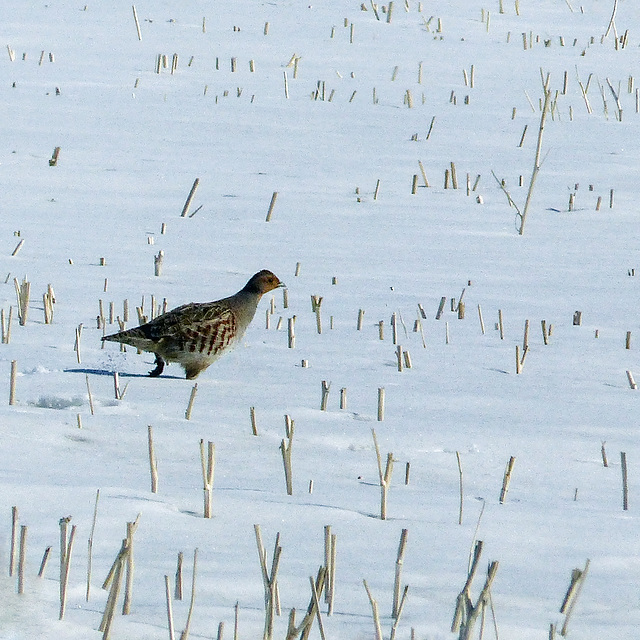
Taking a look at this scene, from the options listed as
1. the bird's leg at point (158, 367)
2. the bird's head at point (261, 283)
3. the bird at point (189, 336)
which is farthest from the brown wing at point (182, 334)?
the bird's head at point (261, 283)

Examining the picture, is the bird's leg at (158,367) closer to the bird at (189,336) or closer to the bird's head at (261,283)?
the bird at (189,336)

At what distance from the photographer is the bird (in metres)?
5.70

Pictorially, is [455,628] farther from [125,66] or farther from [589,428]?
[125,66]

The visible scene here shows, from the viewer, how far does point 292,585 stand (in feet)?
9.92

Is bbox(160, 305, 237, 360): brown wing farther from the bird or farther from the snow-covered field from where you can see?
the snow-covered field

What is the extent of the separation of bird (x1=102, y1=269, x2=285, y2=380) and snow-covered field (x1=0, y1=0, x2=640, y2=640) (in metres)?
0.15

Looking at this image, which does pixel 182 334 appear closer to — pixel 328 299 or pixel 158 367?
pixel 158 367

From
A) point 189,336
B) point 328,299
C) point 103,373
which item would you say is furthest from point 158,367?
point 328,299

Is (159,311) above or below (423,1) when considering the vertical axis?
below

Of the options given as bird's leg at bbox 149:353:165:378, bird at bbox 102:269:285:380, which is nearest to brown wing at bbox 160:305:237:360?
bird at bbox 102:269:285:380

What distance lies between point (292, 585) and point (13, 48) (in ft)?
43.8

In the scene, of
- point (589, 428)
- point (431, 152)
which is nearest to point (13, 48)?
point (431, 152)

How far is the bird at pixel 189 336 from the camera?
18.7 ft

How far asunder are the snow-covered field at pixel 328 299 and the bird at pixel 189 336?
15cm
